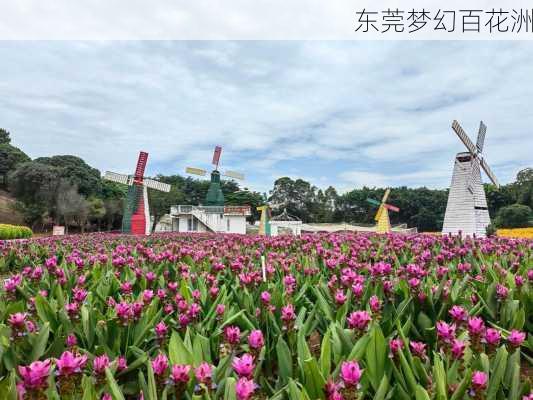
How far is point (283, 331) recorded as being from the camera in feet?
8.16

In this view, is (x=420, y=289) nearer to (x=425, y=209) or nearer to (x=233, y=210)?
(x=233, y=210)

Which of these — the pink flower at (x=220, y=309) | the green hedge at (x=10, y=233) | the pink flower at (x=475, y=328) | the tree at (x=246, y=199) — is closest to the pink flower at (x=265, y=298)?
the pink flower at (x=220, y=309)

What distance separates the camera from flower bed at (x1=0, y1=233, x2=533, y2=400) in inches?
61.5

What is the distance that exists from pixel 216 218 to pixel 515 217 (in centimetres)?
3080

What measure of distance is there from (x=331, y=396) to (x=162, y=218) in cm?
5700

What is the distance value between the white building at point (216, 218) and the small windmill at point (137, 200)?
7.19 meters

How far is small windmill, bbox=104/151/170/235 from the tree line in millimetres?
17177

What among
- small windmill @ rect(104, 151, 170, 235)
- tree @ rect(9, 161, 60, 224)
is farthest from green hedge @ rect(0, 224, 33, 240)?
tree @ rect(9, 161, 60, 224)

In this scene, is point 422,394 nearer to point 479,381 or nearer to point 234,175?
point 479,381

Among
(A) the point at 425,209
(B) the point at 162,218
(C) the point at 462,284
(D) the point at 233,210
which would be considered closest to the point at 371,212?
(A) the point at 425,209

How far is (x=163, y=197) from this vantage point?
55.9 m

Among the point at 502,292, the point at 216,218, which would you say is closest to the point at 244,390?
the point at 502,292

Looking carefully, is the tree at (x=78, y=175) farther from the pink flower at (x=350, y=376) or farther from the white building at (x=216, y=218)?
the pink flower at (x=350, y=376)

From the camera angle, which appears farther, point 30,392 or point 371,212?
point 371,212
